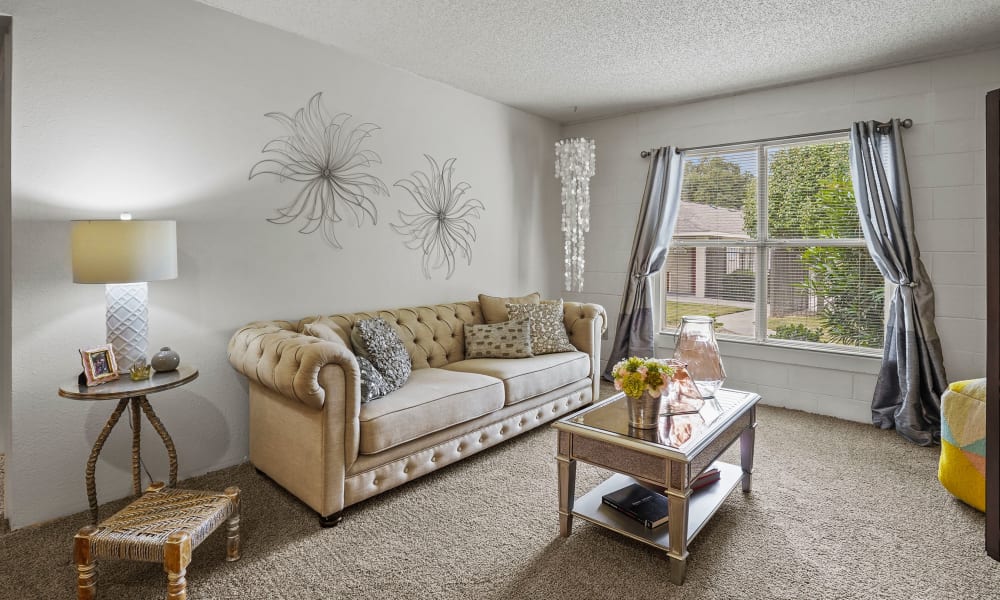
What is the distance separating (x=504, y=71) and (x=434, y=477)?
281 centimetres

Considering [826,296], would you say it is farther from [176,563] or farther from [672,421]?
[176,563]

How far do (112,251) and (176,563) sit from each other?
4.25 feet

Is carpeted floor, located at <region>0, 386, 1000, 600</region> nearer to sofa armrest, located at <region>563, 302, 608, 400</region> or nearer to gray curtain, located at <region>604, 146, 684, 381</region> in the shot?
sofa armrest, located at <region>563, 302, 608, 400</region>

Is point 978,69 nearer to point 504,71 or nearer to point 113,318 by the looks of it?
point 504,71

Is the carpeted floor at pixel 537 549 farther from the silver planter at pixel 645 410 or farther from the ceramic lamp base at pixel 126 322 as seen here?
the ceramic lamp base at pixel 126 322

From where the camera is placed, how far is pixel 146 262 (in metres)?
2.33

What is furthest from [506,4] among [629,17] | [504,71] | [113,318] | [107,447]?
[107,447]

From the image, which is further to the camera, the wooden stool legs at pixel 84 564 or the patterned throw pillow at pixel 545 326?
the patterned throw pillow at pixel 545 326

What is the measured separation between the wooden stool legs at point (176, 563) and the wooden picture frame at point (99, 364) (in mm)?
883

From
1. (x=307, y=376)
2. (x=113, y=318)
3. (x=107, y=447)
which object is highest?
(x=113, y=318)

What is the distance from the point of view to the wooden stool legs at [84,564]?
180 centimetres

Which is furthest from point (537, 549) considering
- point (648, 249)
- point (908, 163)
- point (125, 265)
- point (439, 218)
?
point (908, 163)

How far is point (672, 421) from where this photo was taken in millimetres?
2352

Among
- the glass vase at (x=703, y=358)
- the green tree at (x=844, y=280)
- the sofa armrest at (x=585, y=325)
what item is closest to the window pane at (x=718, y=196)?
the green tree at (x=844, y=280)
